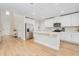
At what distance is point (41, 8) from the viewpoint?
2.08 metres

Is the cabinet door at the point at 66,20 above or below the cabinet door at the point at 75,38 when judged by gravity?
above

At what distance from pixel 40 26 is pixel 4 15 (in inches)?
36.6

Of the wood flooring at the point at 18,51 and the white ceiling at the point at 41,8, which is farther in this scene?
the wood flooring at the point at 18,51

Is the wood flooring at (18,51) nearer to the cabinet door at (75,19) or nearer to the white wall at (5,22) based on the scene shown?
the white wall at (5,22)

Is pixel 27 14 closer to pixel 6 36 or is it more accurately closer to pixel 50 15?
pixel 50 15

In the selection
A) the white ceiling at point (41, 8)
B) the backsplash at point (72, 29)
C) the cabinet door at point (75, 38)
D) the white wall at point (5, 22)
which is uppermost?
the white ceiling at point (41, 8)

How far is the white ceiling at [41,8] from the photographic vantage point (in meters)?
1.95

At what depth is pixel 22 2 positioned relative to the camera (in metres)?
1.95

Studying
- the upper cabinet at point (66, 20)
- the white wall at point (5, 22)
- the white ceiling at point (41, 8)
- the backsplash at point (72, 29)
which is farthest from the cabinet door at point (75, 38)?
the white wall at point (5, 22)

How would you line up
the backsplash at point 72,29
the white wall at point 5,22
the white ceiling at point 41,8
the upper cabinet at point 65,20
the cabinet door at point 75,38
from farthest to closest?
1. the cabinet door at point 75,38
2. the backsplash at point 72,29
3. the upper cabinet at point 65,20
4. the white wall at point 5,22
5. the white ceiling at point 41,8

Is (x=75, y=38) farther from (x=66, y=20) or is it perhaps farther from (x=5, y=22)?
(x=5, y=22)

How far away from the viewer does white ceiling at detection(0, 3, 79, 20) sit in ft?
6.41

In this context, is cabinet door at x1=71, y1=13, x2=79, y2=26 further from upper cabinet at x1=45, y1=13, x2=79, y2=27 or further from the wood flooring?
the wood flooring

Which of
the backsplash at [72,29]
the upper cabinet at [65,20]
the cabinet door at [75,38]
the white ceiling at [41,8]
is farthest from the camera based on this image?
the cabinet door at [75,38]
